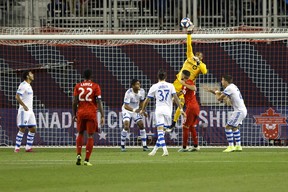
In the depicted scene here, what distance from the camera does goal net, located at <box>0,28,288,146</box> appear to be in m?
31.0

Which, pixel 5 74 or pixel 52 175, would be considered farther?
pixel 5 74

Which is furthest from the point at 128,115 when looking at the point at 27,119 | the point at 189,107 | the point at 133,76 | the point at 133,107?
the point at 133,76

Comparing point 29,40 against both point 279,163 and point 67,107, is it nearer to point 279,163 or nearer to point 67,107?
point 67,107

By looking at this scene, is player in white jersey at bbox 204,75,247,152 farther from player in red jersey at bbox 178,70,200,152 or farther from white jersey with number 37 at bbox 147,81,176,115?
white jersey with number 37 at bbox 147,81,176,115

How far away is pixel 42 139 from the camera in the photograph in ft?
103

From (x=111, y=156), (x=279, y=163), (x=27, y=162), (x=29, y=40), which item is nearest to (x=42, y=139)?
(x=29, y=40)

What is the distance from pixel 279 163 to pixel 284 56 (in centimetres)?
1045

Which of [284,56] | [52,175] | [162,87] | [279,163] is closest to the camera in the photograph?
[52,175]

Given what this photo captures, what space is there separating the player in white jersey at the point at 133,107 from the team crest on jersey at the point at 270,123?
4482 mm

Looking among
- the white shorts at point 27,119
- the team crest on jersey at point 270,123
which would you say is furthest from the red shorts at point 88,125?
the team crest on jersey at point 270,123

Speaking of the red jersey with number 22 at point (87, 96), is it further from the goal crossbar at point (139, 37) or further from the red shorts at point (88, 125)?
the goal crossbar at point (139, 37)

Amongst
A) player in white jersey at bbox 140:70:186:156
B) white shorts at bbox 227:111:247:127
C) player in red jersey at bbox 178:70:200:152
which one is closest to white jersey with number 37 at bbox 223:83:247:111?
white shorts at bbox 227:111:247:127

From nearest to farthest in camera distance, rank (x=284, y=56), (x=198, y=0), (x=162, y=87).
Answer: (x=162, y=87) < (x=284, y=56) < (x=198, y=0)

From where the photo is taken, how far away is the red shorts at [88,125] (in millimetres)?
20719
